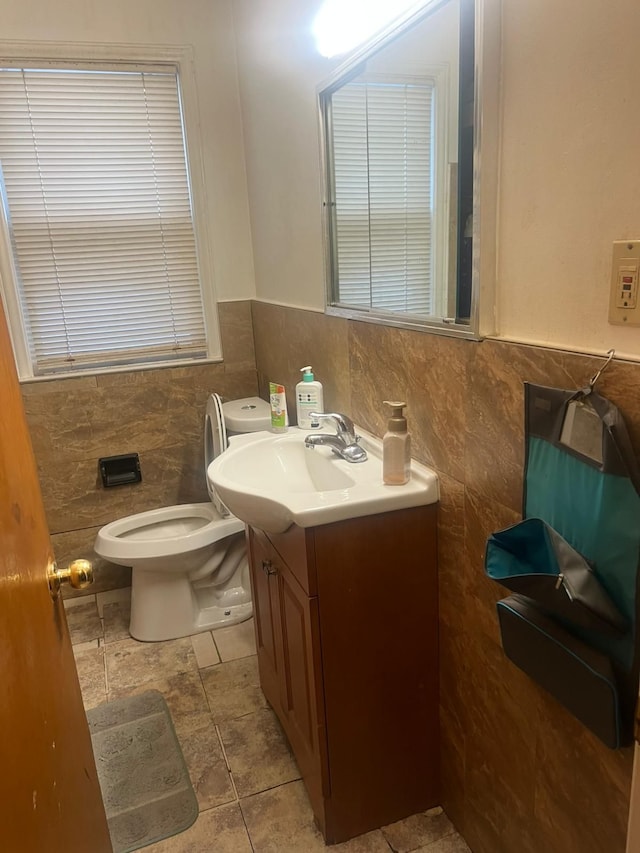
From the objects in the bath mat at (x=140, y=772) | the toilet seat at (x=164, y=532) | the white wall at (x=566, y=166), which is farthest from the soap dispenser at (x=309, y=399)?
the bath mat at (x=140, y=772)

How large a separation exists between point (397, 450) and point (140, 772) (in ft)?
4.17

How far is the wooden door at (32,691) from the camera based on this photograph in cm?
70

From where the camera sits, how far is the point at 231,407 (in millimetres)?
2566

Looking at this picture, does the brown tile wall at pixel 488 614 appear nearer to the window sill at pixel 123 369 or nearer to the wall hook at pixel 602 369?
the wall hook at pixel 602 369

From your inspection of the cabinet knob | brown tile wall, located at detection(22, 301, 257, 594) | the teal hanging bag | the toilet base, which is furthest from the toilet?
the teal hanging bag

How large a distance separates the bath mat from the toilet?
0.37 metres

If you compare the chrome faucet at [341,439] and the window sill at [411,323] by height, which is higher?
the window sill at [411,323]

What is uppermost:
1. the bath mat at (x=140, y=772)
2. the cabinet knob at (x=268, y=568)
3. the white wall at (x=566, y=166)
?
the white wall at (x=566, y=166)

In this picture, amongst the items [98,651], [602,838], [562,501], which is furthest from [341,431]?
[98,651]

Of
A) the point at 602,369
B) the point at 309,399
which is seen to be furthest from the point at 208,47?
the point at 602,369

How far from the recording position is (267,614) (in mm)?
1809

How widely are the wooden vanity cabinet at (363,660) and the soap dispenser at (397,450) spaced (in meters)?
0.08

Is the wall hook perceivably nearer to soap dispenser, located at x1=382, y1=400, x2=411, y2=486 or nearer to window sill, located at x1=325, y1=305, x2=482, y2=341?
window sill, located at x1=325, y1=305, x2=482, y2=341

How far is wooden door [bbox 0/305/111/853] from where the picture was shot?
27.5 inches
